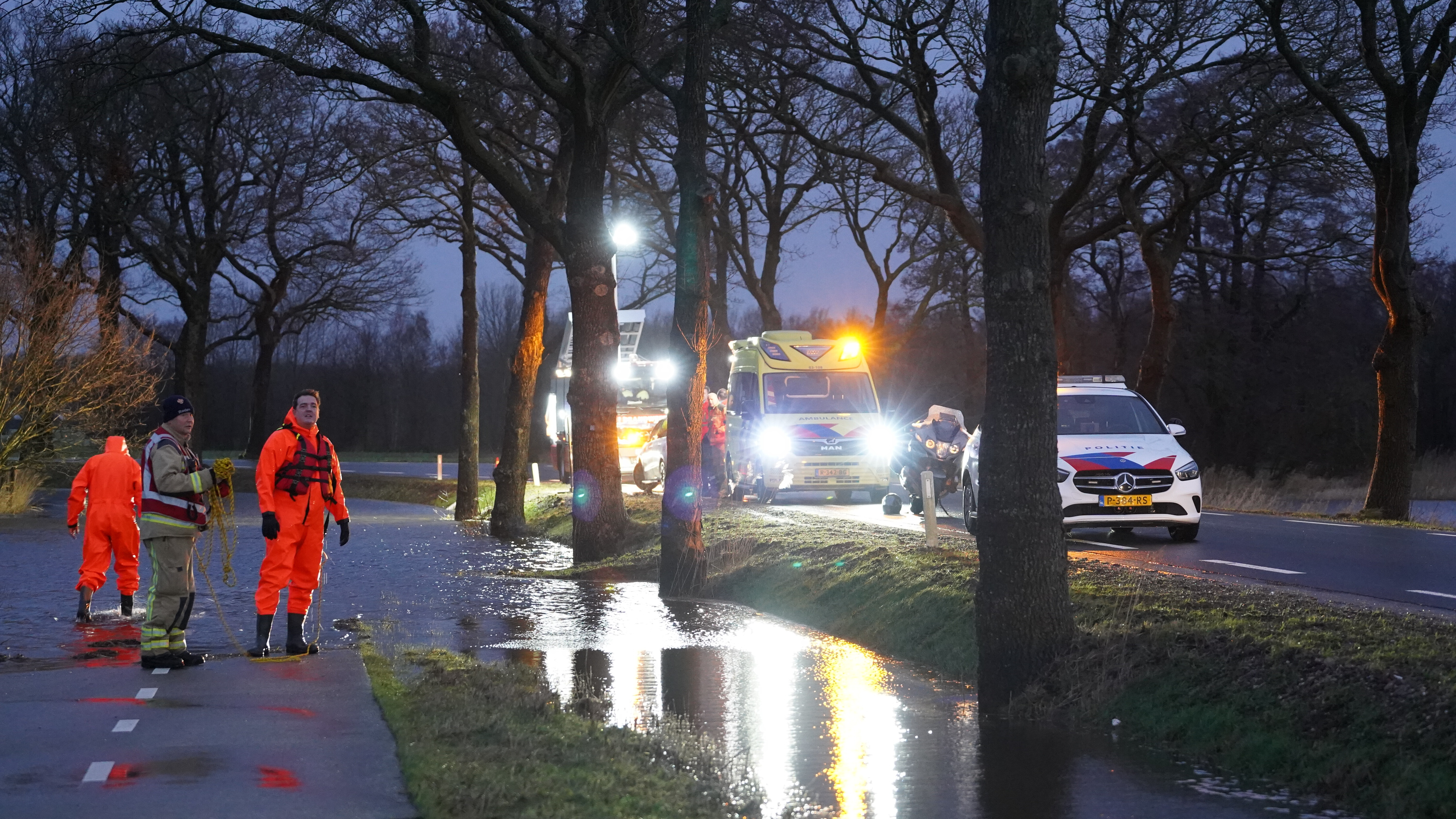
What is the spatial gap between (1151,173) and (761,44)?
8794 millimetres

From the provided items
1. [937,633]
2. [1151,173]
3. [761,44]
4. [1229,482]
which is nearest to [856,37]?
[761,44]

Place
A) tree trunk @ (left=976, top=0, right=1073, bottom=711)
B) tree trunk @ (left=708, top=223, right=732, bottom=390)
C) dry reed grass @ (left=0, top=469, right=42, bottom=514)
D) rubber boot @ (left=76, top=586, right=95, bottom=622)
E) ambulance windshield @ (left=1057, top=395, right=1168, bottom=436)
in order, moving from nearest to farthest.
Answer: tree trunk @ (left=976, top=0, right=1073, bottom=711) < rubber boot @ (left=76, top=586, right=95, bottom=622) < ambulance windshield @ (left=1057, top=395, right=1168, bottom=436) < dry reed grass @ (left=0, top=469, right=42, bottom=514) < tree trunk @ (left=708, top=223, right=732, bottom=390)

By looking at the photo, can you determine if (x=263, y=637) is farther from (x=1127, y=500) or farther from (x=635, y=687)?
(x=1127, y=500)

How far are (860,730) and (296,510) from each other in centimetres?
434

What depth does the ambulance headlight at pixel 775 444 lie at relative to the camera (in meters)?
25.7

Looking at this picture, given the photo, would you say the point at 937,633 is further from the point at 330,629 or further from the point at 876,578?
the point at 330,629

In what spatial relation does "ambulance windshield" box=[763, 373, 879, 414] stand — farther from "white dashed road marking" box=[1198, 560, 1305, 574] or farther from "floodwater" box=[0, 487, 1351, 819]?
"white dashed road marking" box=[1198, 560, 1305, 574]

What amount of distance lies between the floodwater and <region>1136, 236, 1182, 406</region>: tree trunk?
56.0 feet

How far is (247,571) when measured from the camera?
1794 cm

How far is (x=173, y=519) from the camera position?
9875 millimetres

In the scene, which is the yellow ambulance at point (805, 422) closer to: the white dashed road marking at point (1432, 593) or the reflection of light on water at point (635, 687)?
the white dashed road marking at point (1432, 593)

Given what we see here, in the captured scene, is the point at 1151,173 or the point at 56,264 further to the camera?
the point at 56,264

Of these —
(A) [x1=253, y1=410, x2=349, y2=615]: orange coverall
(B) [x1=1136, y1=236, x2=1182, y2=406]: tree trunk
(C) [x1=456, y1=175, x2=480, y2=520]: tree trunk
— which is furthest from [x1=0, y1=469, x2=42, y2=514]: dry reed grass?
(B) [x1=1136, y1=236, x2=1182, y2=406]: tree trunk

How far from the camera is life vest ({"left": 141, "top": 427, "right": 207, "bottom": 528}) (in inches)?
389
